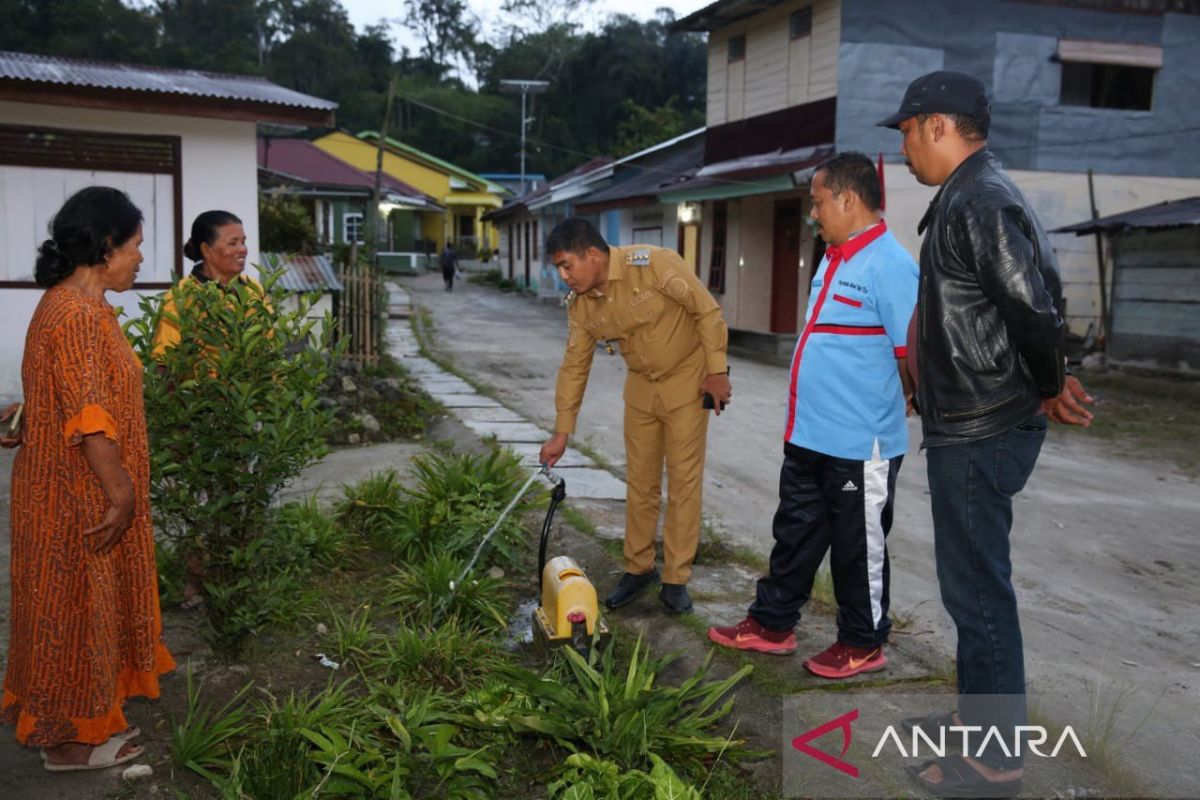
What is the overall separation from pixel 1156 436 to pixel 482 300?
816 inches

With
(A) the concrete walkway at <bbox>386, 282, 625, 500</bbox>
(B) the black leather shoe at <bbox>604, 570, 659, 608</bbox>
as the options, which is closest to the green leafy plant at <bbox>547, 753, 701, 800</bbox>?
(B) the black leather shoe at <bbox>604, 570, 659, 608</bbox>

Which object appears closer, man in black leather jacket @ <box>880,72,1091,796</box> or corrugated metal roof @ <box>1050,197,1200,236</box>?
man in black leather jacket @ <box>880,72,1091,796</box>

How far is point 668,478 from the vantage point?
13.5 ft

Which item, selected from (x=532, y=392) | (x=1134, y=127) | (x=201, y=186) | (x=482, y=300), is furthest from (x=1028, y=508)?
(x=482, y=300)

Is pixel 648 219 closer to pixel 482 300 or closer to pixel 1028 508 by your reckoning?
pixel 482 300

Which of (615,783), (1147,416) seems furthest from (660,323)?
(1147,416)

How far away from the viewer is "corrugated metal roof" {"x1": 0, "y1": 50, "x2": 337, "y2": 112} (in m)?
8.31

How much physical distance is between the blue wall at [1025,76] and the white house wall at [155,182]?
948 cm

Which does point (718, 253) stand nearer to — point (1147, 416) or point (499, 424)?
point (1147, 416)

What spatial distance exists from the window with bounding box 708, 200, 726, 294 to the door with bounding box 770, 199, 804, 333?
1500 millimetres

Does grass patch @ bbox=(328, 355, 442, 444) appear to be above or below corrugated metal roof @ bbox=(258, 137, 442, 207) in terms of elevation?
below

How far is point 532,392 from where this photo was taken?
1191 cm

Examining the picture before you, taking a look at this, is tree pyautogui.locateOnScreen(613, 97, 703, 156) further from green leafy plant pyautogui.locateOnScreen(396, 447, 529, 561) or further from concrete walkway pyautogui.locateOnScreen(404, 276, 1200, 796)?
green leafy plant pyautogui.locateOnScreen(396, 447, 529, 561)

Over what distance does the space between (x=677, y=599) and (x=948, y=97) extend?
2347 millimetres
